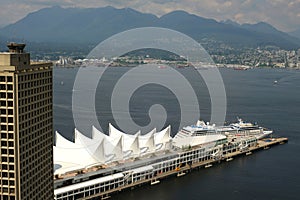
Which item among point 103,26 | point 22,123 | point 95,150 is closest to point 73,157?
point 95,150

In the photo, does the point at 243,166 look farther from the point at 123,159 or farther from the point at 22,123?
the point at 22,123

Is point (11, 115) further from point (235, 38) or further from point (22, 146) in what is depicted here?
point (235, 38)

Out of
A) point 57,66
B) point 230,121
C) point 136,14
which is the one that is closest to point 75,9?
point 136,14

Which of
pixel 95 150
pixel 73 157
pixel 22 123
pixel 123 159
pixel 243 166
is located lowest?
pixel 243 166

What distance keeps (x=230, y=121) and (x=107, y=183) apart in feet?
35.3

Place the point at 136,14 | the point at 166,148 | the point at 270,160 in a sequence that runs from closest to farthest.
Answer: the point at 166,148, the point at 270,160, the point at 136,14

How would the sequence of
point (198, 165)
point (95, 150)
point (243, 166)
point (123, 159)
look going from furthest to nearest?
1. point (243, 166)
2. point (198, 165)
3. point (123, 159)
4. point (95, 150)

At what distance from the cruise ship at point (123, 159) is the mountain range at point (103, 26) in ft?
370

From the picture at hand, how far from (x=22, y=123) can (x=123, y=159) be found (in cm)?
694

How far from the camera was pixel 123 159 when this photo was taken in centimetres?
1280

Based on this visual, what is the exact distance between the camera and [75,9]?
18862 centimetres

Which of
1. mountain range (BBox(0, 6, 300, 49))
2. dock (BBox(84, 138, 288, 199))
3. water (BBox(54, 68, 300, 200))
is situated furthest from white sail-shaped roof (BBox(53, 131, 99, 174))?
mountain range (BBox(0, 6, 300, 49))

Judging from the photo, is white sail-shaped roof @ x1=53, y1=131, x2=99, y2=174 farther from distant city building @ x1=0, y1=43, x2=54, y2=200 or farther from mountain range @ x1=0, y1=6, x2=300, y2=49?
mountain range @ x1=0, y1=6, x2=300, y2=49

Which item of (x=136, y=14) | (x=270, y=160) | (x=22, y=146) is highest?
(x=136, y=14)
